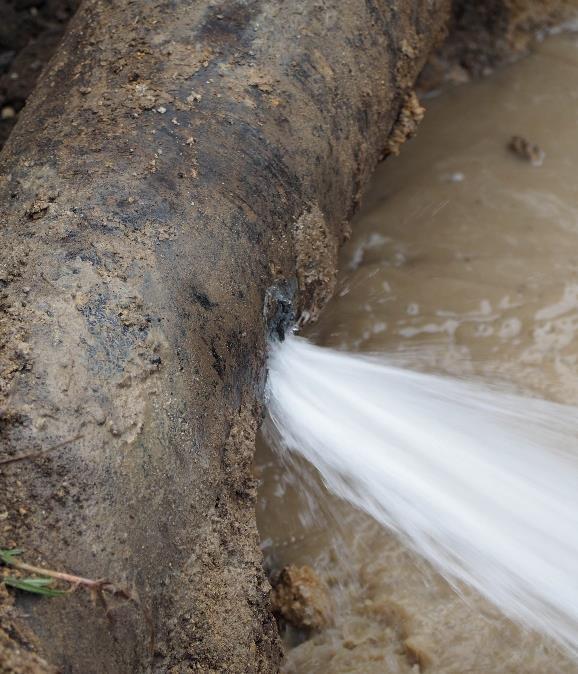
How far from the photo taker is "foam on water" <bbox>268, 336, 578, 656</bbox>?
2.12m

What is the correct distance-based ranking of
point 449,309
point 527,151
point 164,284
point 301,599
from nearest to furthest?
point 164,284 < point 301,599 < point 449,309 < point 527,151

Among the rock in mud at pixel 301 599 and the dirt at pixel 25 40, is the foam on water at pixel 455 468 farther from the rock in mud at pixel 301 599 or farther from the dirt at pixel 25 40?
the dirt at pixel 25 40

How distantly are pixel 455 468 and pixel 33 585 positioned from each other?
1276 millimetres

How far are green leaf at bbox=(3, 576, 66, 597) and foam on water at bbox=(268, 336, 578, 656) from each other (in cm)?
93

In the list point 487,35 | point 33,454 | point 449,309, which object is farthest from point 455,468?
point 487,35

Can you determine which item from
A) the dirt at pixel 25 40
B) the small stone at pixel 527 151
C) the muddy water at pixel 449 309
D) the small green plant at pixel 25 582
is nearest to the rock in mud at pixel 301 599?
the muddy water at pixel 449 309

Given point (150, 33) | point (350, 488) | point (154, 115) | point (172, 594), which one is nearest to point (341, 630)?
point (350, 488)

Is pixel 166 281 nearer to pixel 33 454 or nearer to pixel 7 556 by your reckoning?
pixel 33 454

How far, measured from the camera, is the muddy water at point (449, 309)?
210 cm

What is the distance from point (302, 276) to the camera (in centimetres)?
222

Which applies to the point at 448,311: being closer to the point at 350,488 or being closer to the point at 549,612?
the point at 350,488

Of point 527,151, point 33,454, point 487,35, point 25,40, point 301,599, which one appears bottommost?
point 301,599

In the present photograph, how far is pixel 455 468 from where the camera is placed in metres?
2.27

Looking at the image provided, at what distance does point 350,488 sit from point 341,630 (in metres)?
0.39
